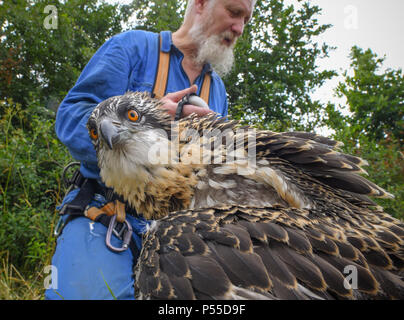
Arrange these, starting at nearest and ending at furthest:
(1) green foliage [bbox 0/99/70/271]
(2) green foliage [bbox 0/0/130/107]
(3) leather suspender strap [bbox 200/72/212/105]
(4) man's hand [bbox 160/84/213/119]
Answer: (4) man's hand [bbox 160/84/213/119], (3) leather suspender strap [bbox 200/72/212/105], (1) green foliage [bbox 0/99/70/271], (2) green foliage [bbox 0/0/130/107]

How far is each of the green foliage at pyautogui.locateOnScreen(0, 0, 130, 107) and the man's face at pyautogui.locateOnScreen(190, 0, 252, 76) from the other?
550 centimetres

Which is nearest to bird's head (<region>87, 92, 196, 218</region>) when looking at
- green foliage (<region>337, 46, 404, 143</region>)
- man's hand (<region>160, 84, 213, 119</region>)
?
man's hand (<region>160, 84, 213, 119</region>)

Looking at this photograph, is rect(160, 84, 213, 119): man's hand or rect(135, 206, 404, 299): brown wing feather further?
rect(160, 84, 213, 119): man's hand

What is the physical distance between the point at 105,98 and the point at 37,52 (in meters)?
7.16

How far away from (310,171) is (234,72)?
20.2 ft

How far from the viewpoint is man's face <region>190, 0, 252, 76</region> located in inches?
124

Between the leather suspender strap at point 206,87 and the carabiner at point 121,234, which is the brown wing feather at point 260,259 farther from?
the leather suspender strap at point 206,87

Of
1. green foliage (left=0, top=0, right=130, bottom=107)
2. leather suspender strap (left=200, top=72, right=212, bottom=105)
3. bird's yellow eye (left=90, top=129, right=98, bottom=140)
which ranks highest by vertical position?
green foliage (left=0, top=0, right=130, bottom=107)

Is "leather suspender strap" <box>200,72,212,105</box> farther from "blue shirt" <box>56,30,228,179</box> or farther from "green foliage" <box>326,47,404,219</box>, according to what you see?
"green foliage" <box>326,47,404,219</box>

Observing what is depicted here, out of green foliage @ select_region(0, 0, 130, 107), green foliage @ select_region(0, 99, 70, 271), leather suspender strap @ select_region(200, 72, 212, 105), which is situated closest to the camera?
leather suspender strap @ select_region(200, 72, 212, 105)

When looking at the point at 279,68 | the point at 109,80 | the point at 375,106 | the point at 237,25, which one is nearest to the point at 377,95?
the point at 375,106

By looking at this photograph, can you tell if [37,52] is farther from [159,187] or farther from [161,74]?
[159,187]

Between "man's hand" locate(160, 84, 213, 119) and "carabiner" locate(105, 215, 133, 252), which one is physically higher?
"man's hand" locate(160, 84, 213, 119)

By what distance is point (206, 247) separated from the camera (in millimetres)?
1348
